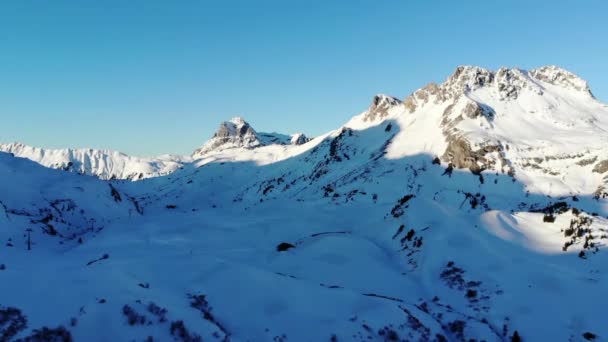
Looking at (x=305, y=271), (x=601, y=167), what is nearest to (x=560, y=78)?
(x=601, y=167)

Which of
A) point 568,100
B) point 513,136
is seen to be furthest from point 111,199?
point 568,100

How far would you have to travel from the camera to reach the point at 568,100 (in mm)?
125438

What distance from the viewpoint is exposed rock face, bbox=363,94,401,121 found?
516ft

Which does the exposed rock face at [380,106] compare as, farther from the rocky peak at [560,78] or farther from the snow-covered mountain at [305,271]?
the snow-covered mountain at [305,271]

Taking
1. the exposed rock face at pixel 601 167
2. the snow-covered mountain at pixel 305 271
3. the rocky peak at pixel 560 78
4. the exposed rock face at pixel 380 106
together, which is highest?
the rocky peak at pixel 560 78

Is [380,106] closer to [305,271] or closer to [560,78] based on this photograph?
[560,78]

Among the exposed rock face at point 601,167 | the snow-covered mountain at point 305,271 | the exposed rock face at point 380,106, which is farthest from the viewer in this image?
the exposed rock face at point 380,106

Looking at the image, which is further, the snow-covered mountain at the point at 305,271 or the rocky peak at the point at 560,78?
the rocky peak at the point at 560,78

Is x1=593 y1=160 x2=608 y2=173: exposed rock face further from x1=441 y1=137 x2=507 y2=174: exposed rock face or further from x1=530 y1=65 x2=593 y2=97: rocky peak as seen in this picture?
x1=530 y1=65 x2=593 y2=97: rocky peak

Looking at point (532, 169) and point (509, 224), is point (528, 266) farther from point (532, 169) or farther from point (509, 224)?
point (532, 169)

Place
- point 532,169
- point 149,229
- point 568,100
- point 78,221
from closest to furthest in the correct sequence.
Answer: point 149,229
point 78,221
point 532,169
point 568,100

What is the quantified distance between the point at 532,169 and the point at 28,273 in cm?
9206

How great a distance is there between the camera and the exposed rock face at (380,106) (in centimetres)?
15725

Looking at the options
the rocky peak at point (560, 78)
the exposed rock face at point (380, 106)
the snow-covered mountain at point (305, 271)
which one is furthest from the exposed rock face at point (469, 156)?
the rocky peak at point (560, 78)
